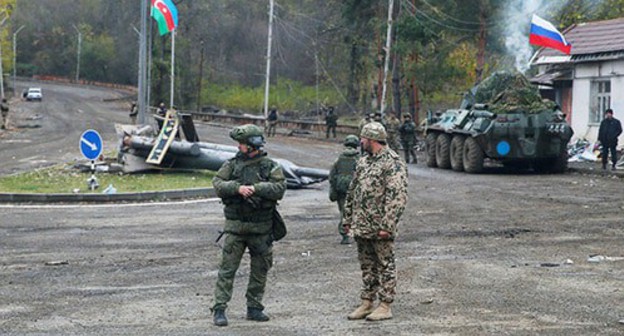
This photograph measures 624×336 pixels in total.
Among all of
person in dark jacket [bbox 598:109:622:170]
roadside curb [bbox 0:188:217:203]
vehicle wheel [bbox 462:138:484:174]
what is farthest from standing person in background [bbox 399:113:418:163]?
roadside curb [bbox 0:188:217:203]

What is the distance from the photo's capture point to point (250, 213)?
363 inches

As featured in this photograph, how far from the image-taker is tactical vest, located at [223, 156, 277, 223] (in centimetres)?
919

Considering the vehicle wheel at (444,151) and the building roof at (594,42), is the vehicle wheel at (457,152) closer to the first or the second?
the vehicle wheel at (444,151)

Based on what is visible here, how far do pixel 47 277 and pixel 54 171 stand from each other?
1520 centimetres

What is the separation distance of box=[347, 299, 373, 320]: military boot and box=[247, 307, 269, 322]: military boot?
2.50ft

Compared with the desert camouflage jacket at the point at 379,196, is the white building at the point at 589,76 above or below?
above

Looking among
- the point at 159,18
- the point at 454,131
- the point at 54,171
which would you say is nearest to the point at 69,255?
the point at 54,171

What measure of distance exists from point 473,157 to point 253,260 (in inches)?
745

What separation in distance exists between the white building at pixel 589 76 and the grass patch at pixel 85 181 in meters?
14.0

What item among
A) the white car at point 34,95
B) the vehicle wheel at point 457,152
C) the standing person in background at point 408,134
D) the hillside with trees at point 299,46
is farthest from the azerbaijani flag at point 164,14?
the white car at point 34,95

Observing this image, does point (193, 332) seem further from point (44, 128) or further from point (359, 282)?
point (44, 128)

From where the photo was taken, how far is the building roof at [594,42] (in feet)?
110

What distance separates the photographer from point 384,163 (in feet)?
30.5

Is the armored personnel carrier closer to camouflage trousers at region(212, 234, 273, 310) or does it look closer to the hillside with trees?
the hillside with trees
